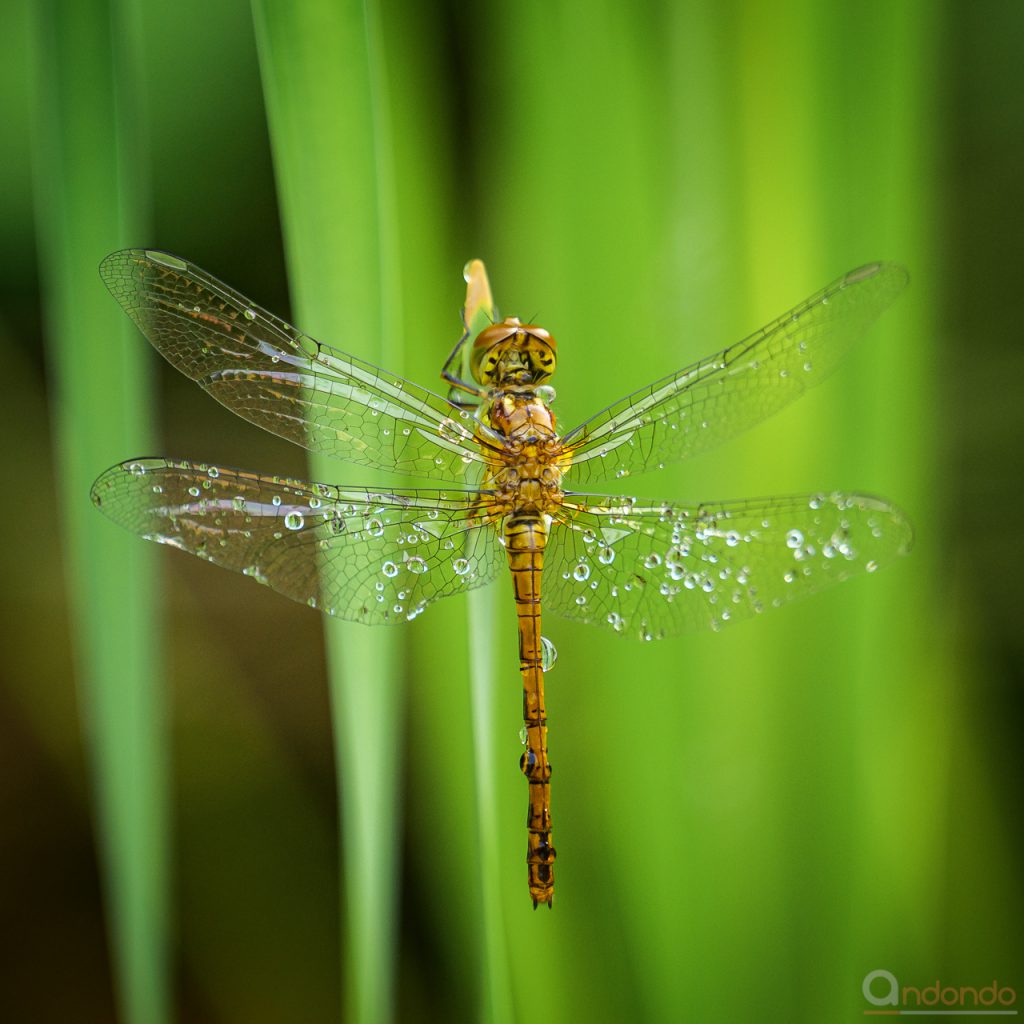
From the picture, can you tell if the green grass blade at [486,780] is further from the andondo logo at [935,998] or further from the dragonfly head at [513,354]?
the andondo logo at [935,998]

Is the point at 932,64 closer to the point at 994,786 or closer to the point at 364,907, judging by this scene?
the point at 994,786

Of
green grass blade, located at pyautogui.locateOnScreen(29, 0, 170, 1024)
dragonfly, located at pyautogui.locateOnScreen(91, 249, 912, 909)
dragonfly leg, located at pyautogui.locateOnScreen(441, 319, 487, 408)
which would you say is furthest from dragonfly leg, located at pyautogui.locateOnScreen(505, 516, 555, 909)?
green grass blade, located at pyautogui.locateOnScreen(29, 0, 170, 1024)

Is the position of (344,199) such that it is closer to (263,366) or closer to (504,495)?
(263,366)

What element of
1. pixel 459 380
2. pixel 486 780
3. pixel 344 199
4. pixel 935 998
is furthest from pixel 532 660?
pixel 935 998

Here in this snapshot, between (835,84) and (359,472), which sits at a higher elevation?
(835,84)

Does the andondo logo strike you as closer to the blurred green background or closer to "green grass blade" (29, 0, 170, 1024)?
the blurred green background

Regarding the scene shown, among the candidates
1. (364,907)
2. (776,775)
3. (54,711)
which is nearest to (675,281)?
(776,775)
